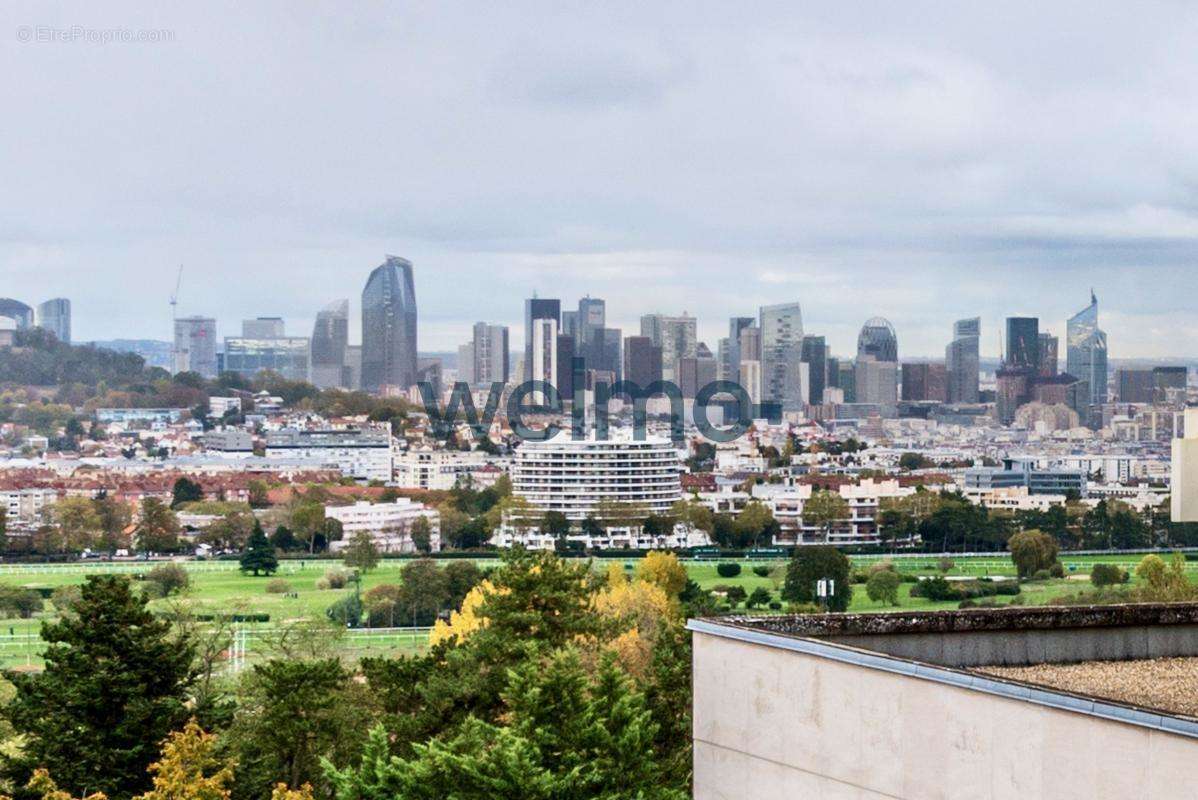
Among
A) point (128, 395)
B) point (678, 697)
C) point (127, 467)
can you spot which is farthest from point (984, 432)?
point (678, 697)

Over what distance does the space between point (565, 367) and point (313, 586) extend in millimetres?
68605

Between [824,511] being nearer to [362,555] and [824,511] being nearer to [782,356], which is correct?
[362,555]

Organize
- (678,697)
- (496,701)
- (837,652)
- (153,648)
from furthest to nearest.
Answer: (678,697) → (496,701) → (153,648) → (837,652)

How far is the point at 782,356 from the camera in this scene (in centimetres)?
13600

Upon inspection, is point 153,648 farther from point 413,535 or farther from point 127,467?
point 127,467

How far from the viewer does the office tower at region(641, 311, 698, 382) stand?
452 ft

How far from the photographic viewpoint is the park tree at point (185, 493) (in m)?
95.9

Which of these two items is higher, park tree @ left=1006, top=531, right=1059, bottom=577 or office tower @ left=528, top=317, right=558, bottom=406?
office tower @ left=528, top=317, right=558, bottom=406

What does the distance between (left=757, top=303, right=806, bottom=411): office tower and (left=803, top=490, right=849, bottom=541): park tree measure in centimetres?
4318

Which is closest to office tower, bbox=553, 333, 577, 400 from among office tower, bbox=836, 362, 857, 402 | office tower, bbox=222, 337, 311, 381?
office tower, bbox=836, 362, 857, 402

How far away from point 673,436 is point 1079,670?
11609 centimetres

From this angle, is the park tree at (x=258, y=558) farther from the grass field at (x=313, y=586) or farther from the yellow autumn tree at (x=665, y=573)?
the yellow autumn tree at (x=665, y=573)

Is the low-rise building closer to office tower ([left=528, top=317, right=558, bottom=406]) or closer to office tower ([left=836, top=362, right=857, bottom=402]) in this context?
office tower ([left=528, top=317, right=558, bottom=406])

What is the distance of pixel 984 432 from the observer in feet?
418
